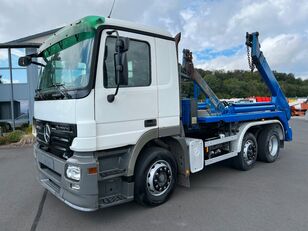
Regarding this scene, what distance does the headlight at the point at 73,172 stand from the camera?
10.4 ft

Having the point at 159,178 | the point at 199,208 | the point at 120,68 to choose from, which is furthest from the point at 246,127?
the point at 120,68

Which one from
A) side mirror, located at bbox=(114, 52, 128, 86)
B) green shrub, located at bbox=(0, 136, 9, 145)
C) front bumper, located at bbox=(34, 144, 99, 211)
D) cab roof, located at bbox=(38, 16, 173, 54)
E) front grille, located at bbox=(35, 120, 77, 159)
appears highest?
cab roof, located at bbox=(38, 16, 173, 54)

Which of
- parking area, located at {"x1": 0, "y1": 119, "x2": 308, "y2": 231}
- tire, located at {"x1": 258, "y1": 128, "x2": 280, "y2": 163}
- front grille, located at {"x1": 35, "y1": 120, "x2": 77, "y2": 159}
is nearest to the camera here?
front grille, located at {"x1": 35, "y1": 120, "x2": 77, "y2": 159}

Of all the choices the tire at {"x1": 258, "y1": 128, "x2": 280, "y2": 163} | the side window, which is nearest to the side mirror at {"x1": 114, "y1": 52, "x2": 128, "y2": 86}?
the side window

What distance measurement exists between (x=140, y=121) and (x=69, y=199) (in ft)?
4.51

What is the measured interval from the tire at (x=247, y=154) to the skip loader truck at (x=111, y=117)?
120 cm

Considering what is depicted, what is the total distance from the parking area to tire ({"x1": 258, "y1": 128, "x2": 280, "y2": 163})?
2.51 ft

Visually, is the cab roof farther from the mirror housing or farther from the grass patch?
the grass patch

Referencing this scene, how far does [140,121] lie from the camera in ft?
12.2

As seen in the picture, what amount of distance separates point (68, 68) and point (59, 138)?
954 millimetres

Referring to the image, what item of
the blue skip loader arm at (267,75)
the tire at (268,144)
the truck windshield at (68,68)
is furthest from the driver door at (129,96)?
the tire at (268,144)

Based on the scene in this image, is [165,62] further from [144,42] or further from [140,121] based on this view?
[140,121]

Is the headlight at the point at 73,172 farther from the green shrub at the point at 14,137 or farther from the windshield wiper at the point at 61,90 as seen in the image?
the green shrub at the point at 14,137

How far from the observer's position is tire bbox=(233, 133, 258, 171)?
575 centimetres
